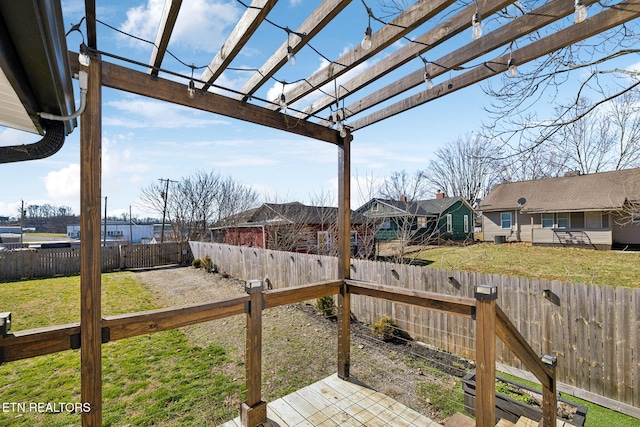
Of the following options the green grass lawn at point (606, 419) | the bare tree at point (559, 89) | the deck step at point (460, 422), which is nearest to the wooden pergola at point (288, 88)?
the deck step at point (460, 422)

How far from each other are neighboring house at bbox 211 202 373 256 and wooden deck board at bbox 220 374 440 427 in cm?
586

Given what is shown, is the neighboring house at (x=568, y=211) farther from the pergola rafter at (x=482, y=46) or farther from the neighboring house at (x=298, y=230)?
the pergola rafter at (x=482, y=46)

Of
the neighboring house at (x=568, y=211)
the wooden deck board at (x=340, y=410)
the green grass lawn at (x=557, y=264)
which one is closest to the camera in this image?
the wooden deck board at (x=340, y=410)

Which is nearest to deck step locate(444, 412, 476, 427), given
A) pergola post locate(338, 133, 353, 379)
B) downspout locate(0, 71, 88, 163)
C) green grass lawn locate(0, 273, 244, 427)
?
→ pergola post locate(338, 133, 353, 379)

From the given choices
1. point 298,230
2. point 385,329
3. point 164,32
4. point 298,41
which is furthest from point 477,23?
point 298,230

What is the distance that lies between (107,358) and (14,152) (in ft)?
11.1

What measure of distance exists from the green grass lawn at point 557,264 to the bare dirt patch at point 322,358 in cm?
307

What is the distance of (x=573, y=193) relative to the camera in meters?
14.3

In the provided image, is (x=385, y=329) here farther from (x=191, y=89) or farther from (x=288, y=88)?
(x=191, y=89)

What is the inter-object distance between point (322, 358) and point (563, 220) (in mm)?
15697

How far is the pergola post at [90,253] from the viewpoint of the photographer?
5.46ft

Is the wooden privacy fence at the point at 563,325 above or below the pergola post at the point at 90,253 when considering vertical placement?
below

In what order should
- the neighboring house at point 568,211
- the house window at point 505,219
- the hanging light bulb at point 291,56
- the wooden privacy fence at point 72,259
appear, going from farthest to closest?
the house window at point 505,219
the neighboring house at point 568,211
the wooden privacy fence at point 72,259
the hanging light bulb at point 291,56

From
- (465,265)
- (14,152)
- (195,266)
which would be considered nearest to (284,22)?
(14,152)
